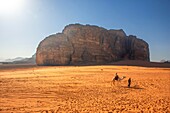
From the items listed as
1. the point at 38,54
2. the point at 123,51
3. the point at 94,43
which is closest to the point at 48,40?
the point at 38,54

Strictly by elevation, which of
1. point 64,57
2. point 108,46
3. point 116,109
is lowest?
point 116,109

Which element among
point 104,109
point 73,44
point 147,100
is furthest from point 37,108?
point 73,44

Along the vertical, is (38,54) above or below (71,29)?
below

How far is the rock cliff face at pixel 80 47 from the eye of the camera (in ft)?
161

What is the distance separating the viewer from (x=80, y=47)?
52031 millimetres

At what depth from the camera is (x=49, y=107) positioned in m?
9.02

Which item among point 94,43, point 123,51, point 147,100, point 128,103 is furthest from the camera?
point 123,51

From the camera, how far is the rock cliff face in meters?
49.2

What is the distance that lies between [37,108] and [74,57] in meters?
41.3

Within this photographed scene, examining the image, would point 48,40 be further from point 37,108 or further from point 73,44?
point 37,108

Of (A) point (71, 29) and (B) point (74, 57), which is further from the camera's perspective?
(A) point (71, 29)

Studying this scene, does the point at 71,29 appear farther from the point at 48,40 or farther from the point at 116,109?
the point at 116,109

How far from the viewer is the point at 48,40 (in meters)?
51.1

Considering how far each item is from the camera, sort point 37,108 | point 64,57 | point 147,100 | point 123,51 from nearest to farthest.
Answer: point 37,108
point 147,100
point 64,57
point 123,51
